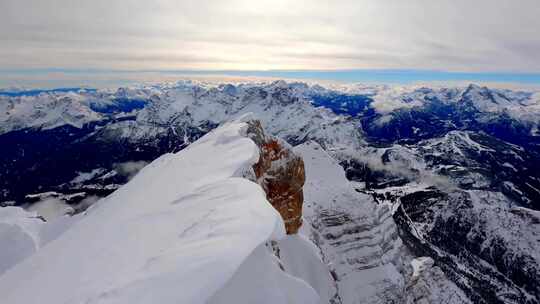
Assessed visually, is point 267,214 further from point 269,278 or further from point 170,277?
point 170,277

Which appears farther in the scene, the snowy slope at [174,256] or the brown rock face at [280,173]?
the brown rock face at [280,173]

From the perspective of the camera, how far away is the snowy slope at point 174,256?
921 cm

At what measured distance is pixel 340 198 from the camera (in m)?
70.2

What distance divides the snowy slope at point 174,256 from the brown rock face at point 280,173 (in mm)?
13105

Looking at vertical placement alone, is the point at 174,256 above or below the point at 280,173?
above

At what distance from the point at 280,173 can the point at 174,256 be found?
25377mm

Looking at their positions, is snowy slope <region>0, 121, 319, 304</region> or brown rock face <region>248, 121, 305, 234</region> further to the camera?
brown rock face <region>248, 121, 305, 234</region>

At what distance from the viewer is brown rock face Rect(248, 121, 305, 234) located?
33.6 m

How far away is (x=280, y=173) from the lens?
3569cm

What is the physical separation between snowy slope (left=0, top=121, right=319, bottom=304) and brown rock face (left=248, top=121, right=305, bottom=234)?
13105 mm

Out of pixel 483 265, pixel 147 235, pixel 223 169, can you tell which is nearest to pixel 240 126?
pixel 223 169

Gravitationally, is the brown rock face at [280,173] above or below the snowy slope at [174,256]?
below

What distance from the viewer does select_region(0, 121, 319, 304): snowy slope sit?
30.2ft

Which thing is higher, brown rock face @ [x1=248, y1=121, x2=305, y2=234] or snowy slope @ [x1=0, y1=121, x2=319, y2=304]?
snowy slope @ [x1=0, y1=121, x2=319, y2=304]
